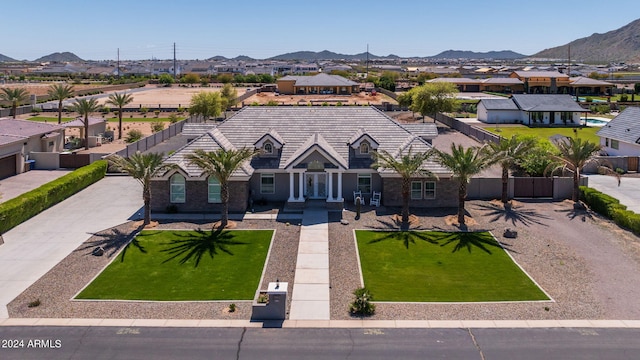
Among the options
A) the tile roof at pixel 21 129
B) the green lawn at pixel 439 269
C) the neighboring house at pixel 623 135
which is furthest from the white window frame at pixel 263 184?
the neighboring house at pixel 623 135

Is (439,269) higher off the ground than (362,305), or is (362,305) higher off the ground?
(439,269)

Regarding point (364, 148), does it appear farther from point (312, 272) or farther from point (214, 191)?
point (312, 272)

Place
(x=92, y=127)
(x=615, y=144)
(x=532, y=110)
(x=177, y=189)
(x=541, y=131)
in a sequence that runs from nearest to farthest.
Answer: (x=177, y=189)
(x=615, y=144)
(x=92, y=127)
(x=541, y=131)
(x=532, y=110)

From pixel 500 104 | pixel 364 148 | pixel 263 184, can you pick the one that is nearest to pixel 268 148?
pixel 263 184

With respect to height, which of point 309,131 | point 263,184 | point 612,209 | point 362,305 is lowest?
point 362,305

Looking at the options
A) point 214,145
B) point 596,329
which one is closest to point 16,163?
point 214,145

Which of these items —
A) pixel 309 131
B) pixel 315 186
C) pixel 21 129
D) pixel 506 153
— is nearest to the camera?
Answer: pixel 506 153

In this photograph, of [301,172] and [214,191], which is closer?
[214,191]

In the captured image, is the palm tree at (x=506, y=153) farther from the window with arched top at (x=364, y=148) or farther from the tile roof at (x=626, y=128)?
the tile roof at (x=626, y=128)
